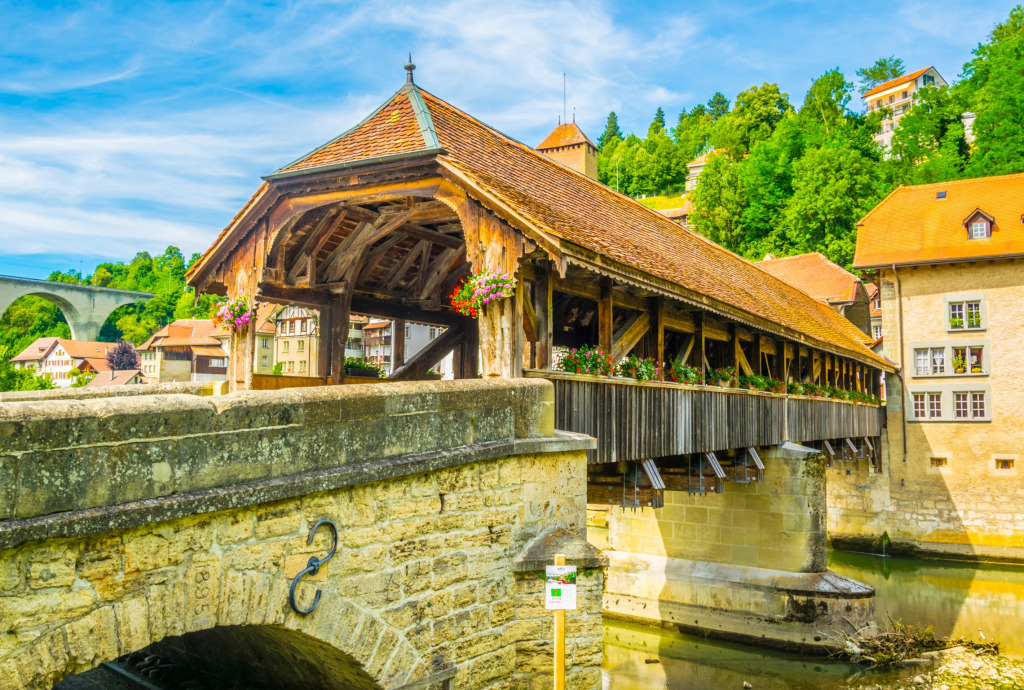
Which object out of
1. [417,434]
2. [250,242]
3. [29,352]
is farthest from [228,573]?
[29,352]

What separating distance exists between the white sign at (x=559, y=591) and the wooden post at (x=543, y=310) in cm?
273

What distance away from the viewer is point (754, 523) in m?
14.5

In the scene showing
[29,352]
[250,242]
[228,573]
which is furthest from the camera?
[29,352]

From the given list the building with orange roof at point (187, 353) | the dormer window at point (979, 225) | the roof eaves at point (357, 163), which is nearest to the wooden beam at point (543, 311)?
the roof eaves at point (357, 163)

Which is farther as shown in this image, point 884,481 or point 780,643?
point 884,481

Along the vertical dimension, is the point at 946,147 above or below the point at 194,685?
above

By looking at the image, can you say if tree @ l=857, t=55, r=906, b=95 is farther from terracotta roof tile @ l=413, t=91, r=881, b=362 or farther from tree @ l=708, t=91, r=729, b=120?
terracotta roof tile @ l=413, t=91, r=881, b=362

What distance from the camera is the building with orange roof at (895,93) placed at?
2630 inches

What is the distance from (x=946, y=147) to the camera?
1366 inches

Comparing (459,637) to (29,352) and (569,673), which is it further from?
(29,352)

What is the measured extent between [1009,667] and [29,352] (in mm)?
68012

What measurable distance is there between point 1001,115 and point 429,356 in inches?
1091

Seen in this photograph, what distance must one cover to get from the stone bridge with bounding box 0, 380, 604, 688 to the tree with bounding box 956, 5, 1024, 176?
3018 cm

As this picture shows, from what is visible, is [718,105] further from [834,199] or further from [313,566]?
[313,566]
